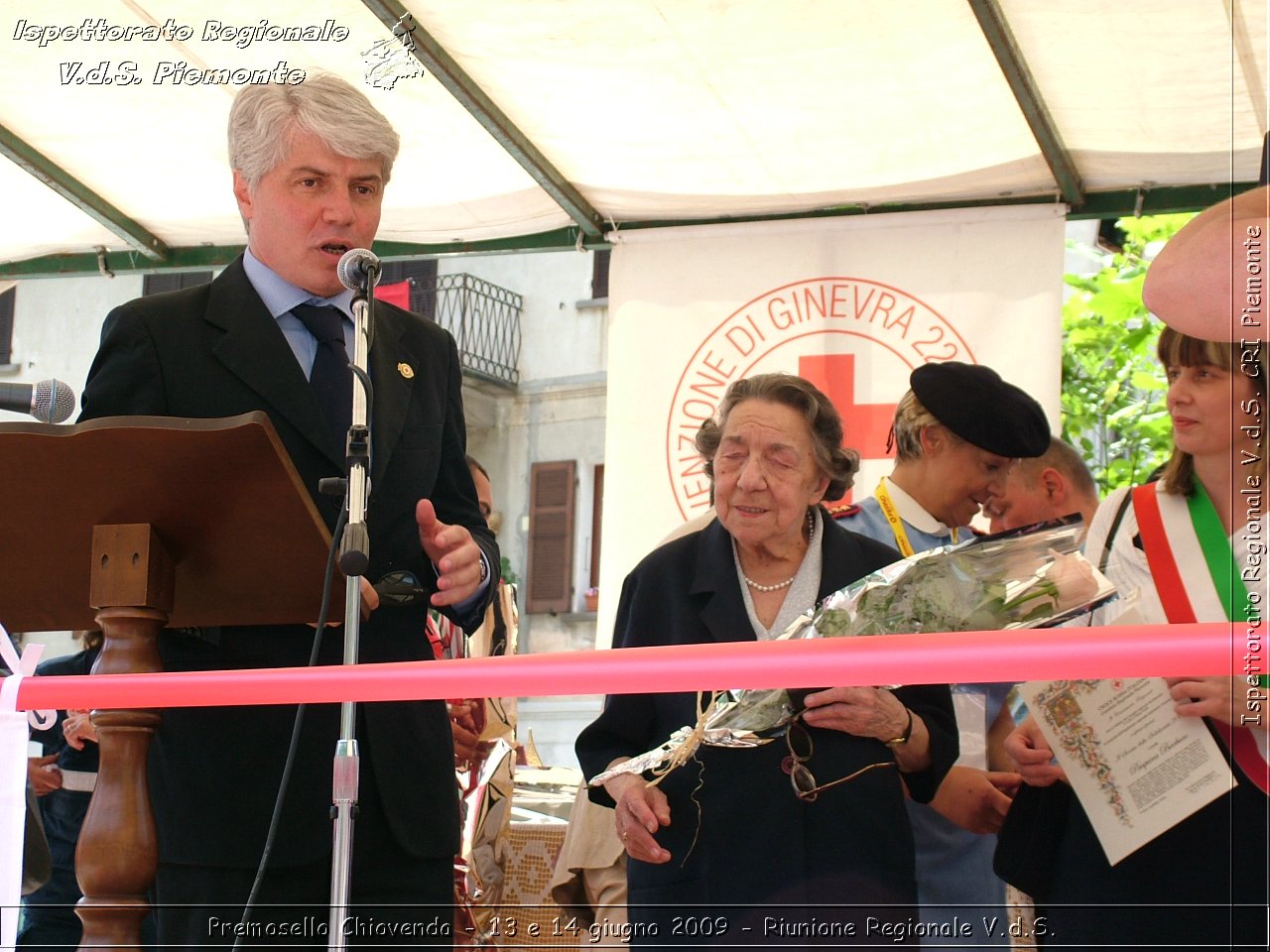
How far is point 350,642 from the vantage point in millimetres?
2244

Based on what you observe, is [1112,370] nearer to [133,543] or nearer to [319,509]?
[319,509]

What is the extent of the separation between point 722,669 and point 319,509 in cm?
92

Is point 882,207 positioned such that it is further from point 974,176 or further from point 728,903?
point 728,903

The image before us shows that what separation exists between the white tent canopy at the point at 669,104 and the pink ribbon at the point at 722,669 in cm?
244

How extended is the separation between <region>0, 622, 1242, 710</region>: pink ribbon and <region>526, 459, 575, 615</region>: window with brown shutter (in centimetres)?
1830

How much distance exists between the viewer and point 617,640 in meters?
3.14

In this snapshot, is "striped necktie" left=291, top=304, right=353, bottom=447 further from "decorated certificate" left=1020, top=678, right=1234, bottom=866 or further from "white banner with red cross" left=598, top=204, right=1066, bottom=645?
"white banner with red cross" left=598, top=204, right=1066, bottom=645

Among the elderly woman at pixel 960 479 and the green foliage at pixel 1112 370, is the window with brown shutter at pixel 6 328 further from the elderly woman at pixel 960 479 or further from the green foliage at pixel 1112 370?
the elderly woman at pixel 960 479

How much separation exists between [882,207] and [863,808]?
253 centimetres

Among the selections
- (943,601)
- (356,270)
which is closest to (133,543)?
(356,270)

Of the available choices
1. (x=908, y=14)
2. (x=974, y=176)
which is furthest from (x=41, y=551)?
(x=974, y=176)

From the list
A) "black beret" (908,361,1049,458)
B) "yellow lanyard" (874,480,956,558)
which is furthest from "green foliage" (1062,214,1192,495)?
"yellow lanyard" (874,480,956,558)

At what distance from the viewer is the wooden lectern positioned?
1996 millimetres

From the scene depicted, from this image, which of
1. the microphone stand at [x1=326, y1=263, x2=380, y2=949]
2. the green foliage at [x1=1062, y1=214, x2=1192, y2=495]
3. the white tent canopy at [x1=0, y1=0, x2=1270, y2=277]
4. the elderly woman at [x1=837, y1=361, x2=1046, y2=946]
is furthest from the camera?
the green foliage at [x1=1062, y1=214, x2=1192, y2=495]
